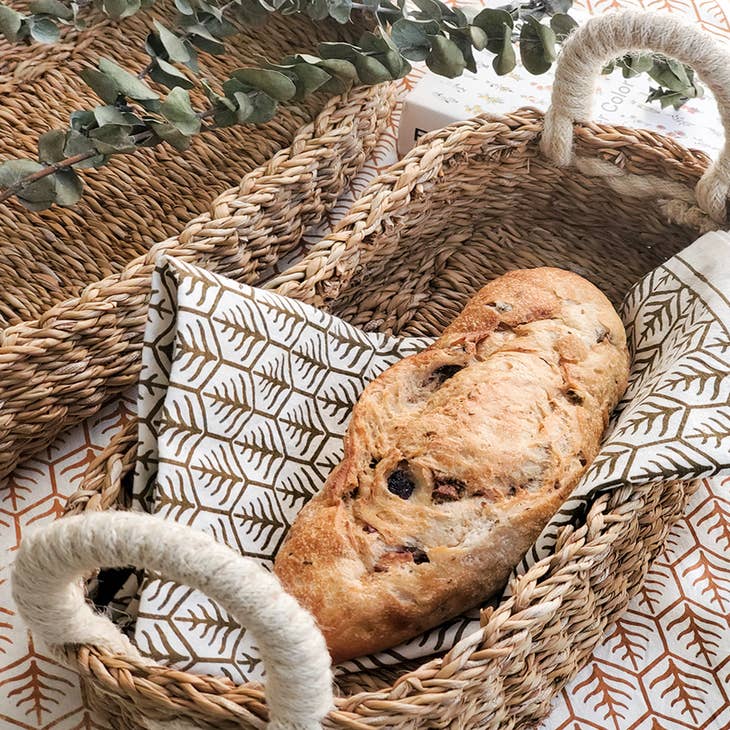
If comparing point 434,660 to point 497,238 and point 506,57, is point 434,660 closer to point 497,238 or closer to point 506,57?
point 497,238

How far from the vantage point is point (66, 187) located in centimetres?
125

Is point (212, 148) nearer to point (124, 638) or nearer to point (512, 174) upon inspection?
point (512, 174)

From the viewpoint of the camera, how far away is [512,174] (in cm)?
134

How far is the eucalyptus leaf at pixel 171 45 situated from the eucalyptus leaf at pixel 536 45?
481mm

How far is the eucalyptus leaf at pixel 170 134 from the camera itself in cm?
127

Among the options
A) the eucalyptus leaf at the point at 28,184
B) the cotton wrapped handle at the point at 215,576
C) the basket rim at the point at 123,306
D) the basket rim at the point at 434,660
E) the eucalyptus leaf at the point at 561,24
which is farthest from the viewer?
the eucalyptus leaf at the point at 561,24

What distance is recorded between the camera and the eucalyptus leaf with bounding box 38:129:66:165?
1.25 meters

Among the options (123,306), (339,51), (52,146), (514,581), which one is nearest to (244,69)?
(339,51)

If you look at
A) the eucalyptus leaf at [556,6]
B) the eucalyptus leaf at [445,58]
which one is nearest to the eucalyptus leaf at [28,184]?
the eucalyptus leaf at [445,58]

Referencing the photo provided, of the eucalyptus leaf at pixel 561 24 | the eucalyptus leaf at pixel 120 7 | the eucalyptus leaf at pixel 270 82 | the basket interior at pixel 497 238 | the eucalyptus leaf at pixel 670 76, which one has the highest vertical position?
the eucalyptus leaf at pixel 120 7

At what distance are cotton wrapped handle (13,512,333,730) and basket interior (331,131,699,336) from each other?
1.99 feet

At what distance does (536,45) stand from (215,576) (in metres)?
0.99

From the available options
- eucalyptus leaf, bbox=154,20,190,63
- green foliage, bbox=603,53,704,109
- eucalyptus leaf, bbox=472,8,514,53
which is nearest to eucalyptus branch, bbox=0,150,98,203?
eucalyptus leaf, bbox=154,20,190,63

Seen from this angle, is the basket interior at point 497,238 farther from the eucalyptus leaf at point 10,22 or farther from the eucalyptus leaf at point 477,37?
the eucalyptus leaf at point 10,22
